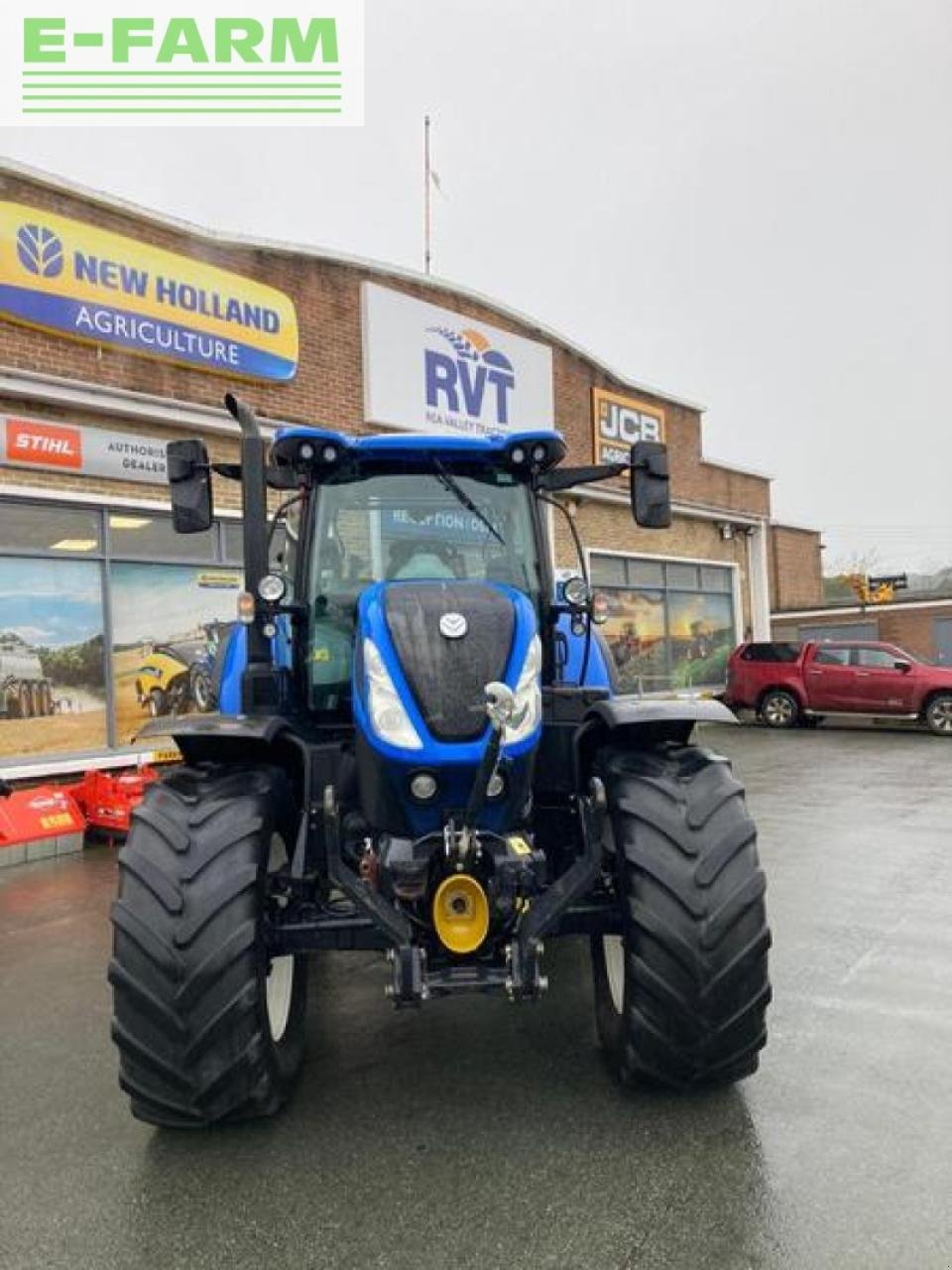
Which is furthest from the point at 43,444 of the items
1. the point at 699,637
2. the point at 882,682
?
the point at 882,682

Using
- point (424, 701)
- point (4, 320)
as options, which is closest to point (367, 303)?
point (4, 320)

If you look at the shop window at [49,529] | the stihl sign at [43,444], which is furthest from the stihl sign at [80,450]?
the shop window at [49,529]

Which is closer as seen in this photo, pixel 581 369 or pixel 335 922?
pixel 335 922

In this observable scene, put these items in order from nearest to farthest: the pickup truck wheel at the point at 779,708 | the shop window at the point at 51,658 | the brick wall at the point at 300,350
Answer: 1. the shop window at the point at 51,658
2. the brick wall at the point at 300,350
3. the pickup truck wheel at the point at 779,708

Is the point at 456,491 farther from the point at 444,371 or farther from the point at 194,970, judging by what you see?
the point at 444,371

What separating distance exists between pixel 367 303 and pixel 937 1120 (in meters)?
10.8

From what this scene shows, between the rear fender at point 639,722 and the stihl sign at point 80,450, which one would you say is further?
the stihl sign at point 80,450

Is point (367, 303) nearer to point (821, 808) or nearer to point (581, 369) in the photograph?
point (581, 369)

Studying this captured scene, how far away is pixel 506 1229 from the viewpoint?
103 inches

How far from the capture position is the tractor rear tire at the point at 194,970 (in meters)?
2.94

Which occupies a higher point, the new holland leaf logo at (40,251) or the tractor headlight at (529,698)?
the new holland leaf logo at (40,251)

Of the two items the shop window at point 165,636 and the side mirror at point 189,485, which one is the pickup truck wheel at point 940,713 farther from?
the side mirror at point 189,485

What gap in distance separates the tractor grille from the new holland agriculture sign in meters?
7.17

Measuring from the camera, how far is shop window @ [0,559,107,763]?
8.81m
